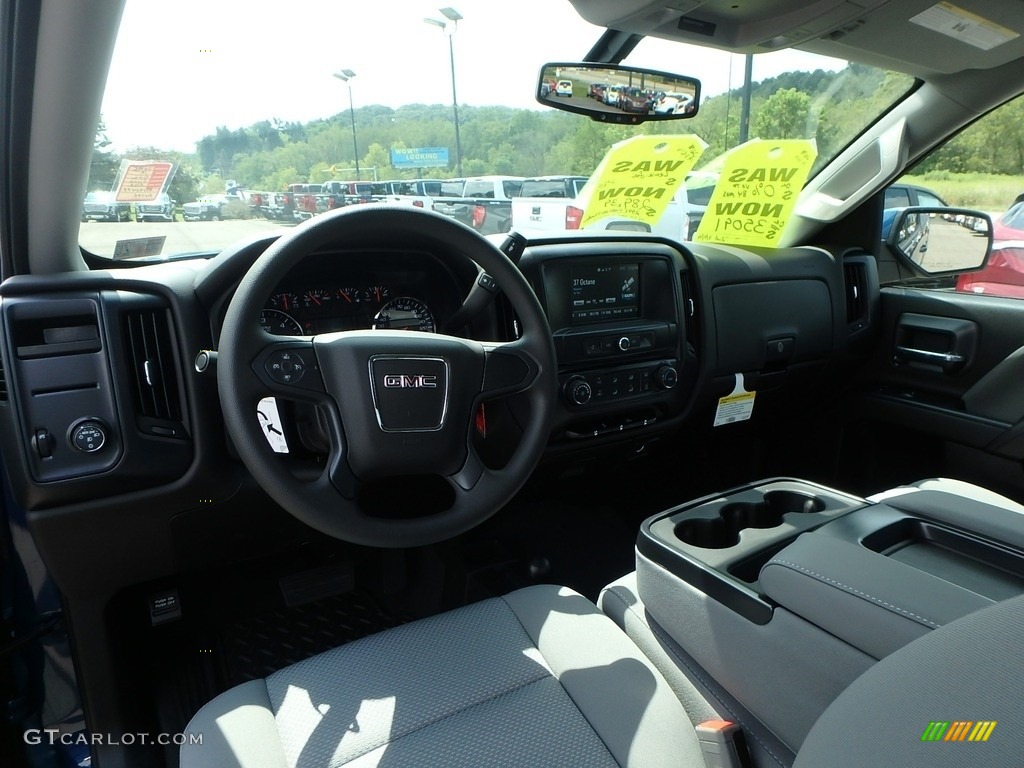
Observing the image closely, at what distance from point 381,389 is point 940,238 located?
8.25ft

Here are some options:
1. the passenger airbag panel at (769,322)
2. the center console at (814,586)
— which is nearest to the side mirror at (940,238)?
the passenger airbag panel at (769,322)

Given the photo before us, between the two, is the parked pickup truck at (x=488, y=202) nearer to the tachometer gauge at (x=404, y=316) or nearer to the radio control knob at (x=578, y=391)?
the tachometer gauge at (x=404, y=316)

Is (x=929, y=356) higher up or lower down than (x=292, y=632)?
higher up

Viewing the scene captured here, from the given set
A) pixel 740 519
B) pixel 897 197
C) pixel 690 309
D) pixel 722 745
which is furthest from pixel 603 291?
pixel 897 197

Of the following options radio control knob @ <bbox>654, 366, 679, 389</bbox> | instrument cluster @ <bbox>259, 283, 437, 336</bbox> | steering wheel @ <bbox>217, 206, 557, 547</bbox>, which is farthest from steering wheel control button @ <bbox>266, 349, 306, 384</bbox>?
radio control knob @ <bbox>654, 366, 679, 389</bbox>

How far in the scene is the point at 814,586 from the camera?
1.02m

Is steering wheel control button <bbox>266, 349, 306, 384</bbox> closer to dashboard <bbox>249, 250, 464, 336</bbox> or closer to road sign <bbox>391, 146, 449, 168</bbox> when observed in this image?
dashboard <bbox>249, 250, 464, 336</bbox>

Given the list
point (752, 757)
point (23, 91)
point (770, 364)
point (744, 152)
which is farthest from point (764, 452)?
point (23, 91)

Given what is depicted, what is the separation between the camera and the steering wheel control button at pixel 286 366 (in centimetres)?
122

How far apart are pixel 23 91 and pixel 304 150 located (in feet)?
1.80

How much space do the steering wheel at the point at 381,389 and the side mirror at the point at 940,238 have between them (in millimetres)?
2009

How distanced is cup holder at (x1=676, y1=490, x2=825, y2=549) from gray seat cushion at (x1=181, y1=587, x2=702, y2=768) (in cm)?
28

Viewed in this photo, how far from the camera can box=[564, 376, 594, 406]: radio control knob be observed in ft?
6.25

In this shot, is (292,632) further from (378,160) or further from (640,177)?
(640,177)
